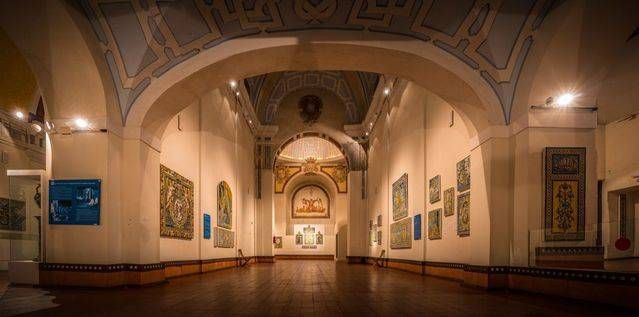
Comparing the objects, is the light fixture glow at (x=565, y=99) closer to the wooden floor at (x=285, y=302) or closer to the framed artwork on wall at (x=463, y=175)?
the framed artwork on wall at (x=463, y=175)

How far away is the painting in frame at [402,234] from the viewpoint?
503 inches

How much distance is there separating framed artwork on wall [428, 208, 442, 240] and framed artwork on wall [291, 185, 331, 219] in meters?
20.5

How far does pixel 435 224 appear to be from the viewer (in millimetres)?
10484

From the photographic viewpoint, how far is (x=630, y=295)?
4.88 meters

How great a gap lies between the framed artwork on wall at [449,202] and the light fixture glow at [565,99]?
3.08 m

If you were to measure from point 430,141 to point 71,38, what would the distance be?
7.77 meters

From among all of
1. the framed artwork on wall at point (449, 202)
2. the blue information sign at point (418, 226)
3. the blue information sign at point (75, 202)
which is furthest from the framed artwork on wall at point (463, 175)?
the blue information sign at point (75, 202)

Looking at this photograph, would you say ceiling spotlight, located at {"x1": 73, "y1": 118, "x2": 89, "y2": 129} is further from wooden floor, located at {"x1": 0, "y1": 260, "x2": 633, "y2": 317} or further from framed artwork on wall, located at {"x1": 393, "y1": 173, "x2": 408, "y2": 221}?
framed artwork on wall, located at {"x1": 393, "y1": 173, "x2": 408, "y2": 221}

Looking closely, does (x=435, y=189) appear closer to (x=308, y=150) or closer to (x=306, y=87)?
(x=306, y=87)

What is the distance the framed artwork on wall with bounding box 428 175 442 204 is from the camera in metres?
10.2

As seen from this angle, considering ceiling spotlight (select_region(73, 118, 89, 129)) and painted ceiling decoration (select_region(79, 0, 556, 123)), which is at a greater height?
painted ceiling decoration (select_region(79, 0, 556, 123))

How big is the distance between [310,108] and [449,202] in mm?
12903

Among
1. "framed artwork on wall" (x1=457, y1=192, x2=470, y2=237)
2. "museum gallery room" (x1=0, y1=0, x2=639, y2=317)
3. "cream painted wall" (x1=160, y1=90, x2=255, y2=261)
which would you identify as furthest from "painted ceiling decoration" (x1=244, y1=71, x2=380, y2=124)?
"framed artwork on wall" (x1=457, y1=192, x2=470, y2=237)

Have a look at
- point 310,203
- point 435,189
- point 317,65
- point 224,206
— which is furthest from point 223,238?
point 310,203
